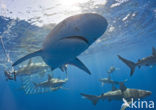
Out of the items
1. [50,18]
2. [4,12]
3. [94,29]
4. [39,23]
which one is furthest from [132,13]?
[94,29]

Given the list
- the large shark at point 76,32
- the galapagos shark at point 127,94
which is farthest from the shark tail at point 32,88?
the large shark at point 76,32

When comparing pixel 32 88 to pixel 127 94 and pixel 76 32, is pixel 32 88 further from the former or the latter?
pixel 76 32

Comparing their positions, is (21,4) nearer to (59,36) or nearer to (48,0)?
(48,0)

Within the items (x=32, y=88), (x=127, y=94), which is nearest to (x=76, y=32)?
(x=127, y=94)

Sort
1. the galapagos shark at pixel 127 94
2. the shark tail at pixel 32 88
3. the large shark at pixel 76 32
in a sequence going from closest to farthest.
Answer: the large shark at pixel 76 32 < the galapagos shark at pixel 127 94 < the shark tail at pixel 32 88

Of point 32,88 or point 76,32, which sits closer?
point 76,32

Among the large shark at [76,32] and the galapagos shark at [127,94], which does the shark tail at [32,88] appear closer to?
the galapagos shark at [127,94]

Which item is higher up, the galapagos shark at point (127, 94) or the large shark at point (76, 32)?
the large shark at point (76, 32)

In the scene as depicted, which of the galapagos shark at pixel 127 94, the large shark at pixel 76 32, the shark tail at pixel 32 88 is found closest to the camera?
the large shark at pixel 76 32

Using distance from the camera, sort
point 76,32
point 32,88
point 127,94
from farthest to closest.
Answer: point 32,88 → point 127,94 → point 76,32

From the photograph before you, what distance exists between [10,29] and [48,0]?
6.43 meters

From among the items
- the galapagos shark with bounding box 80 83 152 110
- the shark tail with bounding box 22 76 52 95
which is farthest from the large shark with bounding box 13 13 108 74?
the shark tail with bounding box 22 76 52 95

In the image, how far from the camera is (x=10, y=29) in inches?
533

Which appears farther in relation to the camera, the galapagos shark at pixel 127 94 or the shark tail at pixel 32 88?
the shark tail at pixel 32 88
